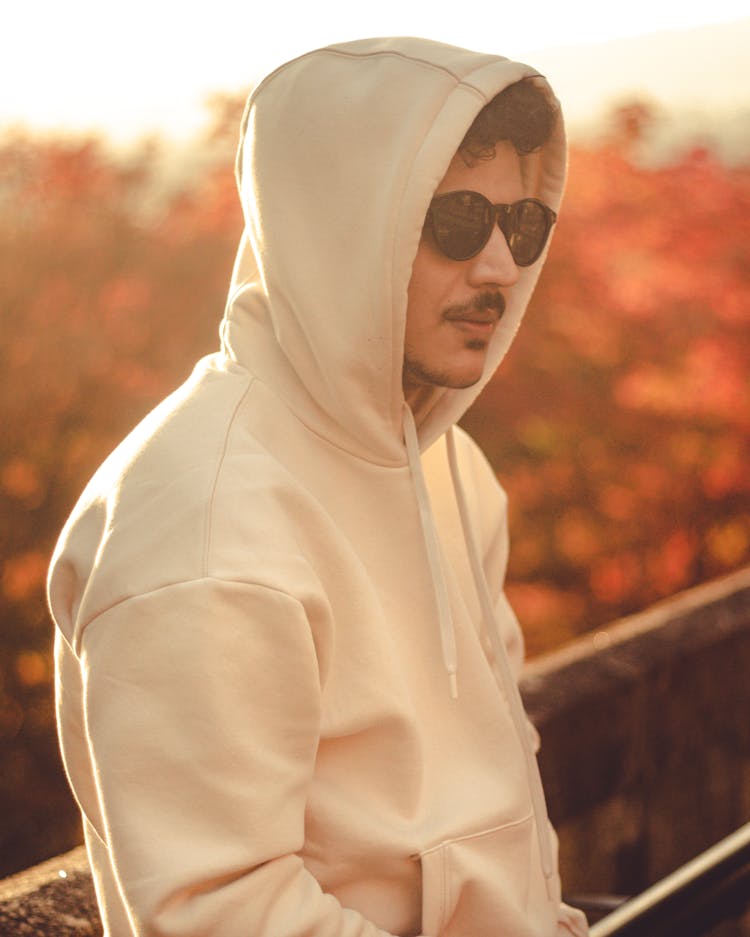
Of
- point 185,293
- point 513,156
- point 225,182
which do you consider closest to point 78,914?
point 513,156

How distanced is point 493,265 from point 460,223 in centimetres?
10

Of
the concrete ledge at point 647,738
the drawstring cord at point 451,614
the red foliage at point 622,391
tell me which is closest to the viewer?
the drawstring cord at point 451,614

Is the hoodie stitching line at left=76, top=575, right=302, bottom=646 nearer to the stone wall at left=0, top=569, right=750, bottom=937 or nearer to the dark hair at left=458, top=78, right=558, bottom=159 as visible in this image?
the dark hair at left=458, top=78, right=558, bottom=159

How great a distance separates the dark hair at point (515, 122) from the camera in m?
2.07

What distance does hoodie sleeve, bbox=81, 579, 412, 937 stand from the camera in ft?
5.18

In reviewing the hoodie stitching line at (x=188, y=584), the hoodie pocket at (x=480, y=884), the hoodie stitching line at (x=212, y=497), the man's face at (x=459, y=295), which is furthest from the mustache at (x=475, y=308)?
the hoodie pocket at (x=480, y=884)

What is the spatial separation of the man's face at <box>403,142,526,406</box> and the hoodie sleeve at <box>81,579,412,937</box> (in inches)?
25.2

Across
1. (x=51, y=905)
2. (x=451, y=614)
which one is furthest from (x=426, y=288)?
(x=51, y=905)

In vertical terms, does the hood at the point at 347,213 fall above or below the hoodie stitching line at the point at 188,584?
above

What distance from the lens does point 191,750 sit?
1585 millimetres

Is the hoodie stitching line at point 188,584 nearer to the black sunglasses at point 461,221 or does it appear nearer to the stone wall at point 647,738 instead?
the black sunglasses at point 461,221

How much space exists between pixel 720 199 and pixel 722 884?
4230 millimetres

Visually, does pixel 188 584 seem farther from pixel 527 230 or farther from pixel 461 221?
pixel 527 230

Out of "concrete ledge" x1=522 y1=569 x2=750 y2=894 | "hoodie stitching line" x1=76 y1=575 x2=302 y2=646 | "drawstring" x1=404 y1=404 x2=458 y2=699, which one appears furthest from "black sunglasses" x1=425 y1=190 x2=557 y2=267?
"concrete ledge" x1=522 y1=569 x2=750 y2=894
